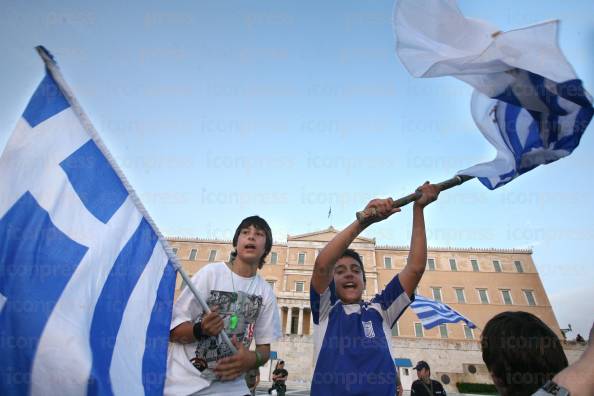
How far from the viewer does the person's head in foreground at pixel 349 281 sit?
8.22 feet

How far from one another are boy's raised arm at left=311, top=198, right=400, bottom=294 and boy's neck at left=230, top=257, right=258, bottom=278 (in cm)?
52

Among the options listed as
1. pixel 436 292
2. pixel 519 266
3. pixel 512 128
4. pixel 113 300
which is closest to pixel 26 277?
pixel 113 300

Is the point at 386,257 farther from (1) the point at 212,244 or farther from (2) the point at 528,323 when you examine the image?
(2) the point at 528,323

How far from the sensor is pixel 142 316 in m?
1.71

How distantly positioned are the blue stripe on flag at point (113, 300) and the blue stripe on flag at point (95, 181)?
0.21 m

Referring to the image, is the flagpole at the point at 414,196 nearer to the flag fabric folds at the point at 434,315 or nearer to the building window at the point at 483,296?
the flag fabric folds at the point at 434,315

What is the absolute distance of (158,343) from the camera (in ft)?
5.64

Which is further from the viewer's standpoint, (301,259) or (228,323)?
(301,259)

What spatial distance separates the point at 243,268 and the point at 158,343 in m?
0.84

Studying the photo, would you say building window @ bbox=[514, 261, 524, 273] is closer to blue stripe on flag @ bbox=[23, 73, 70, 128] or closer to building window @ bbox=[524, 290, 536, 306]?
building window @ bbox=[524, 290, 536, 306]

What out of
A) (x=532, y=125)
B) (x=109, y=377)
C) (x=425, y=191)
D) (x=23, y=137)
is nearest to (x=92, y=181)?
(x=23, y=137)

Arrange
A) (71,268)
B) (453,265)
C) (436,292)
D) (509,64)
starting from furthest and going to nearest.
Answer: (453,265) → (436,292) → (509,64) → (71,268)

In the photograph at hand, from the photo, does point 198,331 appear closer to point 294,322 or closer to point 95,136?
point 95,136

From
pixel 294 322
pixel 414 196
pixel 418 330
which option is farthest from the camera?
pixel 294 322
